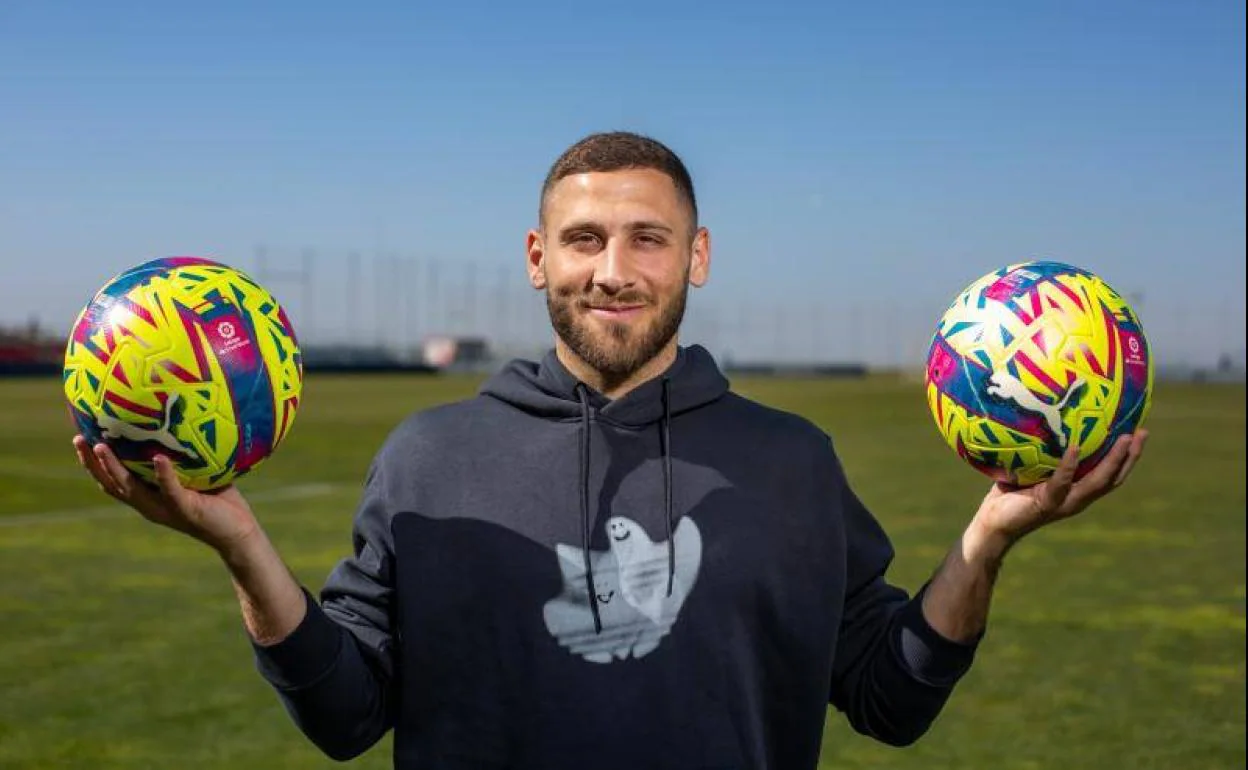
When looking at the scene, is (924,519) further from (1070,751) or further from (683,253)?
(683,253)

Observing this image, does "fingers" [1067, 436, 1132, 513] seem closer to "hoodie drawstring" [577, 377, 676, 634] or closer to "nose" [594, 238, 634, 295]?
"hoodie drawstring" [577, 377, 676, 634]

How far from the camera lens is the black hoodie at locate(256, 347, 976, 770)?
293cm

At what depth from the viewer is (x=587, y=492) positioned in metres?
3.08

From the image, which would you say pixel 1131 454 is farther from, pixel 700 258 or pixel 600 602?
pixel 600 602

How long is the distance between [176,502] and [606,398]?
1.01m

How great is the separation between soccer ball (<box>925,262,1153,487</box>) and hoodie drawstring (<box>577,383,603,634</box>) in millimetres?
1065

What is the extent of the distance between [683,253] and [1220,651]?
6890 millimetres

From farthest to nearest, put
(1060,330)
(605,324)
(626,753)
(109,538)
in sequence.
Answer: (109,538)
(1060,330)
(605,324)
(626,753)

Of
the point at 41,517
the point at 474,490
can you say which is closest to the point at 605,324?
the point at 474,490

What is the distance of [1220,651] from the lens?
8.61 metres

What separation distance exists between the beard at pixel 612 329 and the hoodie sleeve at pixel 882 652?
0.53 meters

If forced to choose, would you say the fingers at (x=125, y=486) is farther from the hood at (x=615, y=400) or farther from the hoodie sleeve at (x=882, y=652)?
the hoodie sleeve at (x=882, y=652)

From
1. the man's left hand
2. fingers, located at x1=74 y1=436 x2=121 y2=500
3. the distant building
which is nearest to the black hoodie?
the man's left hand

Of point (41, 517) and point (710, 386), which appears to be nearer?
point (710, 386)
